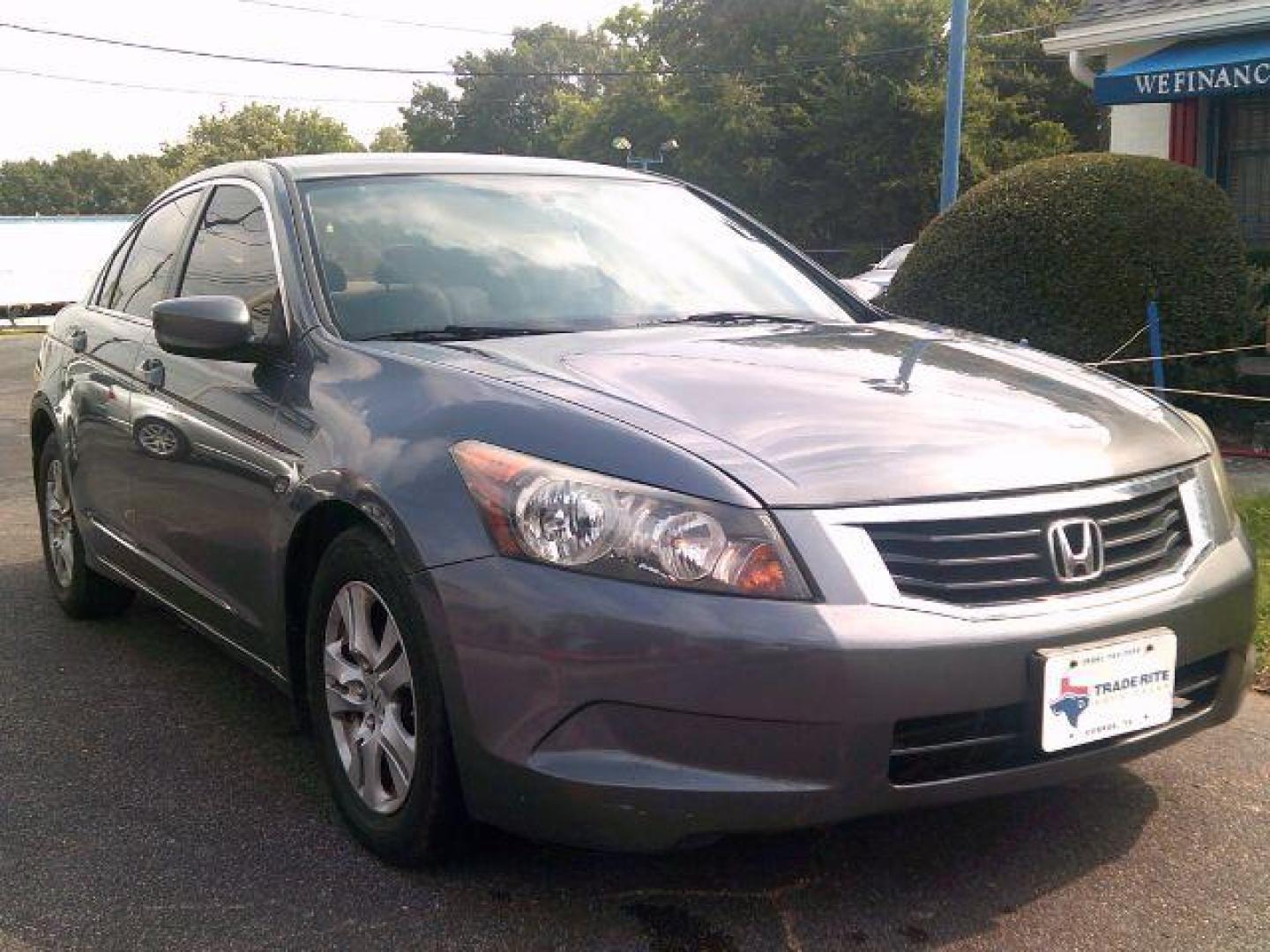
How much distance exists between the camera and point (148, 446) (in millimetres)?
4246

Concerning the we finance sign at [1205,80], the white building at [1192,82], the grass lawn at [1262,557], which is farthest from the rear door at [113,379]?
the white building at [1192,82]

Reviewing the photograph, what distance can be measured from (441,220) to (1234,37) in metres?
10.8

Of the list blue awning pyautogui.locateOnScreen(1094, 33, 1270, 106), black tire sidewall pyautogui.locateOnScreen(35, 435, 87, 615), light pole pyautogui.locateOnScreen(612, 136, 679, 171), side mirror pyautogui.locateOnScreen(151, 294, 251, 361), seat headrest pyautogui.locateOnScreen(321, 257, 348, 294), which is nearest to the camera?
→ side mirror pyautogui.locateOnScreen(151, 294, 251, 361)

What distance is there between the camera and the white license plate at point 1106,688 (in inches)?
104

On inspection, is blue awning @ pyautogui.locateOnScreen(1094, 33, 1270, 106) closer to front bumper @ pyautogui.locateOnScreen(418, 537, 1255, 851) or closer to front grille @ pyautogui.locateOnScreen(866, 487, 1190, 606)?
front grille @ pyautogui.locateOnScreen(866, 487, 1190, 606)

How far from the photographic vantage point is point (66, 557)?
17.4 ft

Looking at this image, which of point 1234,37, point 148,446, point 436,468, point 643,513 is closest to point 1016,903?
point 643,513

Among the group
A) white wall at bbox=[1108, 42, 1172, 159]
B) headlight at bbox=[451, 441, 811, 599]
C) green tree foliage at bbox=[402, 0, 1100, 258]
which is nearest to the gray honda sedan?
headlight at bbox=[451, 441, 811, 599]

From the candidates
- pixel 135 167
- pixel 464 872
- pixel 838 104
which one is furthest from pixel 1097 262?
pixel 135 167

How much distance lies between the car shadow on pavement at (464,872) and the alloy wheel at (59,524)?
4.62 feet

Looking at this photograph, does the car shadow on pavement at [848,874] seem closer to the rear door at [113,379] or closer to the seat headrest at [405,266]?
the seat headrest at [405,266]

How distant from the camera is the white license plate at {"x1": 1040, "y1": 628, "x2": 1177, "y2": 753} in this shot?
2.64m

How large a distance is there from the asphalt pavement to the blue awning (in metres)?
9.10

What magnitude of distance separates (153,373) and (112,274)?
4.11ft
